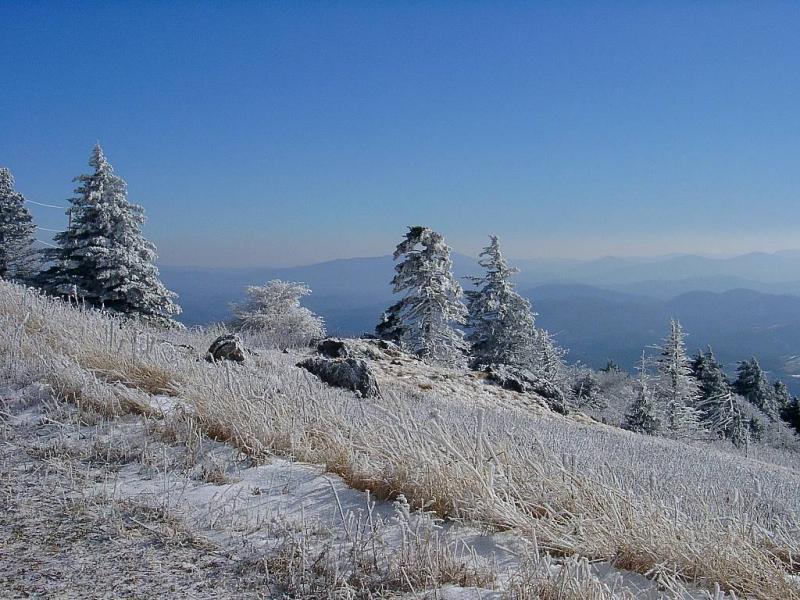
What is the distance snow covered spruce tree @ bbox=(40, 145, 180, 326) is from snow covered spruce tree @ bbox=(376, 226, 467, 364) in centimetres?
1070

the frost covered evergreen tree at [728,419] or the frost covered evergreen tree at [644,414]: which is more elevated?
the frost covered evergreen tree at [644,414]

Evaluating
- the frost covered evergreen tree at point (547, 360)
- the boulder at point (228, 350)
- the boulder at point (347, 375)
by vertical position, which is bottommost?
the frost covered evergreen tree at point (547, 360)

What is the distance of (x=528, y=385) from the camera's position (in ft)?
47.9

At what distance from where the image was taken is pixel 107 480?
297 cm

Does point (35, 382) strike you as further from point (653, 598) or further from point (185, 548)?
point (653, 598)

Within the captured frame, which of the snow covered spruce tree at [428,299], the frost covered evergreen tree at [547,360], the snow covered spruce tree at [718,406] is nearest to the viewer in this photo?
the snow covered spruce tree at [428,299]

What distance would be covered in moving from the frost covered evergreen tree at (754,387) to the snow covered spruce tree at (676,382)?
1487 centimetres

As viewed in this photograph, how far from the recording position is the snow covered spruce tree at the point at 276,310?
94.0 ft

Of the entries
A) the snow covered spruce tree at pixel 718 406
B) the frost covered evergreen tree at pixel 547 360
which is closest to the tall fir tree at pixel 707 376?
the snow covered spruce tree at pixel 718 406

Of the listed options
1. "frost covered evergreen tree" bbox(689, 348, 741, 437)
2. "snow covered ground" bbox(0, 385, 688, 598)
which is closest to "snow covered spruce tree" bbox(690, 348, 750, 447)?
"frost covered evergreen tree" bbox(689, 348, 741, 437)

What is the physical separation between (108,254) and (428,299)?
13.8m

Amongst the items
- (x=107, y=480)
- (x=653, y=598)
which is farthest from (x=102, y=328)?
(x=653, y=598)

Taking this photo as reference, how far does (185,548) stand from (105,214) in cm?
2172

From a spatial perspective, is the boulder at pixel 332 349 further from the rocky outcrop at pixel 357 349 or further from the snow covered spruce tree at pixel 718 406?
the snow covered spruce tree at pixel 718 406
